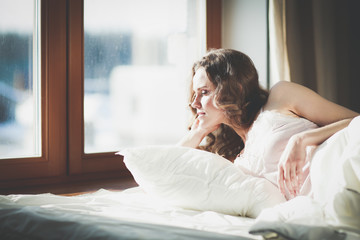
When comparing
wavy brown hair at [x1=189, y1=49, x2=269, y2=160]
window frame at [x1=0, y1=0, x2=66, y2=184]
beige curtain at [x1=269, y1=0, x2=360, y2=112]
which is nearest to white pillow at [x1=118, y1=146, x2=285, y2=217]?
wavy brown hair at [x1=189, y1=49, x2=269, y2=160]

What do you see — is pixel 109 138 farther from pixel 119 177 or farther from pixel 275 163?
pixel 275 163

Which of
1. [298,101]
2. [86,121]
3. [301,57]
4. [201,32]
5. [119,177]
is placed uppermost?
[201,32]

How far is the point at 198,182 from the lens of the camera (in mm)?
1110

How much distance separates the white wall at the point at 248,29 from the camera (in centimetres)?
225

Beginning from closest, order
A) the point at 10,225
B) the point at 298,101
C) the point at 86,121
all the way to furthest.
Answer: the point at 10,225 < the point at 298,101 < the point at 86,121

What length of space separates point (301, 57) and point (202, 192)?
1.38 meters

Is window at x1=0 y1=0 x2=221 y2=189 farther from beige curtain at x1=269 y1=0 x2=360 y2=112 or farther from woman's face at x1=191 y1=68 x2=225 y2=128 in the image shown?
beige curtain at x1=269 y1=0 x2=360 y2=112

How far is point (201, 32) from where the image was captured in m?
2.29

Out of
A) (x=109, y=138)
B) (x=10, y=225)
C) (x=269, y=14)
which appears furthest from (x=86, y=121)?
(x=269, y=14)

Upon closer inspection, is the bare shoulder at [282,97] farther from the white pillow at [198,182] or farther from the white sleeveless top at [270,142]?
the white pillow at [198,182]

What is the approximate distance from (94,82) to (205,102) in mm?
671

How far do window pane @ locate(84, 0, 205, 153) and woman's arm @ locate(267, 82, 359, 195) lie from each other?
54 centimetres

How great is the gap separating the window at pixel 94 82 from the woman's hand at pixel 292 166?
767 mm

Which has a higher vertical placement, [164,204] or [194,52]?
[194,52]
